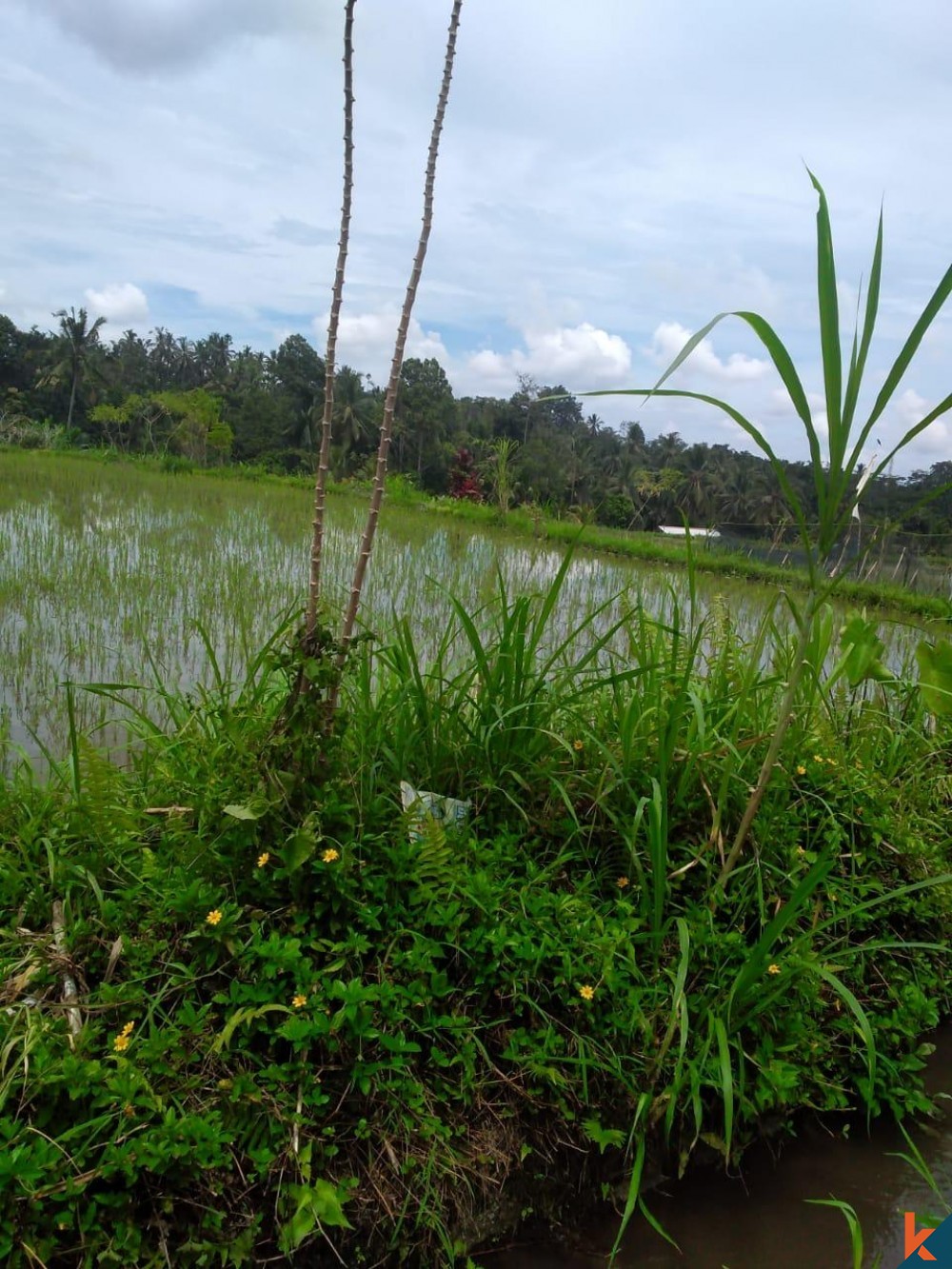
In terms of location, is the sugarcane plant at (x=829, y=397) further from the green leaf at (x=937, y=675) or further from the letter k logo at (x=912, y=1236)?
the green leaf at (x=937, y=675)

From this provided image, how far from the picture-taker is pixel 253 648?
3.46 meters

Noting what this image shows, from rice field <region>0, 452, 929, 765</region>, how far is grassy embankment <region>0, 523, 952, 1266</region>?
16.5 inches

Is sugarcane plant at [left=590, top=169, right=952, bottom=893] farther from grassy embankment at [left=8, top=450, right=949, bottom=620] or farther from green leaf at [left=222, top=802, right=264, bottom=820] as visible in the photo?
grassy embankment at [left=8, top=450, right=949, bottom=620]

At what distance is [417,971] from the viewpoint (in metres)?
1.40

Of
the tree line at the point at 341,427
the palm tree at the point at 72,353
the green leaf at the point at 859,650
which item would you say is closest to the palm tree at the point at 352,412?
the tree line at the point at 341,427

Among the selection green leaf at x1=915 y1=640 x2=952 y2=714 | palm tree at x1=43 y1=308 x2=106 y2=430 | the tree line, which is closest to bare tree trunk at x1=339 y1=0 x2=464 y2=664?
green leaf at x1=915 y1=640 x2=952 y2=714

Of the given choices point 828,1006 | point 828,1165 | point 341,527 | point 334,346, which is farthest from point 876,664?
point 341,527

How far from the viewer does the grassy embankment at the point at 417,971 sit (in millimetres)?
1154

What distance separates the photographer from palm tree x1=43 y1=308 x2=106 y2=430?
32.5 metres

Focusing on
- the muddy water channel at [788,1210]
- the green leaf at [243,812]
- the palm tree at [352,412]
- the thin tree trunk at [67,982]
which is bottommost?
the muddy water channel at [788,1210]

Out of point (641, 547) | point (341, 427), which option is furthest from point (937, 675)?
point (341, 427)

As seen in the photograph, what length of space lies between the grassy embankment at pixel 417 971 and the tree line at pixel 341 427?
11.9 meters

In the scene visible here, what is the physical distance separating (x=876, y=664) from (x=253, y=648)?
234 centimetres

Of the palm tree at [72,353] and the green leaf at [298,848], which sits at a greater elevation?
the palm tree at [72,353]
